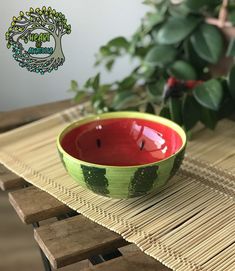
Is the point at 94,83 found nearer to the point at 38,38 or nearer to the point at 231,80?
the point at 38,38

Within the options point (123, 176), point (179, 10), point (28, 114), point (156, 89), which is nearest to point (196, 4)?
point (179, 10)

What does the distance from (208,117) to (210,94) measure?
65mm

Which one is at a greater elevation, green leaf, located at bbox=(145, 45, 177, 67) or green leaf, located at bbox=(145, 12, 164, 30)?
green leaf, located at bbox=(145, 12, 164, 30)

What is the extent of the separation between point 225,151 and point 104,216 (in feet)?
0.69

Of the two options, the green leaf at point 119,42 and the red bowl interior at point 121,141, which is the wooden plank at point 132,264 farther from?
the green leaf at point 119,42

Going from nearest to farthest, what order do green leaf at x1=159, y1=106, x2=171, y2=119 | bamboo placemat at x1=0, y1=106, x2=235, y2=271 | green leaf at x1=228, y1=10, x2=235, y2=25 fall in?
bamboo placemat at x1=0, y1=106, x2=235, y2=271, green leaf at x1=228, y1=10, x2=235, y2=25, green leaf at x1=159, y1=106, x2=171, y2=119

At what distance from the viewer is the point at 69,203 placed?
53 cm

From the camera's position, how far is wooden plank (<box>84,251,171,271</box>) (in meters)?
0.45

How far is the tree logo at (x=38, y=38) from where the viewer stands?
0.75 m

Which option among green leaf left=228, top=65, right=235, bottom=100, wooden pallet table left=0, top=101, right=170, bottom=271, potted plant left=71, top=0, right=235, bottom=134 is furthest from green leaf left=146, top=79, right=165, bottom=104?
wooden pallet table left=0, top=101, right=170, bottom=271

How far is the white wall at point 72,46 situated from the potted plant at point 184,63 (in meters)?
0.10

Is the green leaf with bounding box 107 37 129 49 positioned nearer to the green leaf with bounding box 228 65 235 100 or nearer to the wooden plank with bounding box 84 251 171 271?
the green leaf with bounding box 228 65 235 100

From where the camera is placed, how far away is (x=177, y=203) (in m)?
0.52

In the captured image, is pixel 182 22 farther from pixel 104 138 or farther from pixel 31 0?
pixel 31 0
